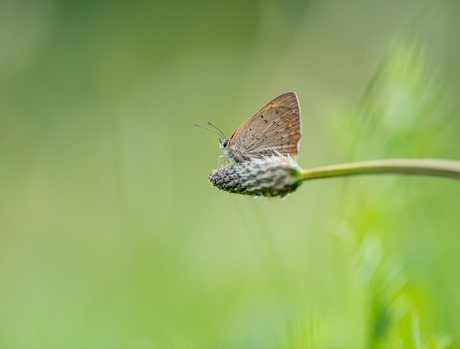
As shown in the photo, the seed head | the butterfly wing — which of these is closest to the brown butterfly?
the butterfly wing

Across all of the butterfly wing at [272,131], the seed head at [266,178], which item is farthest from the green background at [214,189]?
the seed head at [266,178]

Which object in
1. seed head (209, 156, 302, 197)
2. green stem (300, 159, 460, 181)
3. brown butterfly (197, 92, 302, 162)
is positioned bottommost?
green stem (300, 159, 460, 181)

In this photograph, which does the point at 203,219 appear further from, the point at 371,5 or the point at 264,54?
the point at 371,5

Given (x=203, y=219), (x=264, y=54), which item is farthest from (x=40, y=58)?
(x=203, y=219)

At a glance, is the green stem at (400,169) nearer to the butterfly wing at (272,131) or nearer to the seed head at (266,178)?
the seed head at (266,178)

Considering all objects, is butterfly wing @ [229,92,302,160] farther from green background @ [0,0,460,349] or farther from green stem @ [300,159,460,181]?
green stem @ [300,159,460,181]

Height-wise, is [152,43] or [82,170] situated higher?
[152,43]
